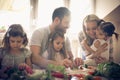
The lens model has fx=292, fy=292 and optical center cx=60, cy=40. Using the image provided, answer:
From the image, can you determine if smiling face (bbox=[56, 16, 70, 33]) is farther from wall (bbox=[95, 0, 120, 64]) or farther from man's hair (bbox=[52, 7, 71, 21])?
wall (bbox=[95, 0, 120, 64])

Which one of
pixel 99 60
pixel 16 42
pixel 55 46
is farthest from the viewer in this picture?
pixel 99 60

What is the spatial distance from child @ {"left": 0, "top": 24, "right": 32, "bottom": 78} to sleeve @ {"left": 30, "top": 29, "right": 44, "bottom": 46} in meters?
0.07

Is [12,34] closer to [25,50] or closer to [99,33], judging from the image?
[25,50]

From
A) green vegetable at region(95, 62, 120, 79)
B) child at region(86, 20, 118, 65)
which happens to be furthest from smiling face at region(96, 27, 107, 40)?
green vegetable at region(95, 62, 120, 79)

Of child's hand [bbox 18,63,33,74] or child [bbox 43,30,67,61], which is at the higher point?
child [bbox 43,30,67,61]

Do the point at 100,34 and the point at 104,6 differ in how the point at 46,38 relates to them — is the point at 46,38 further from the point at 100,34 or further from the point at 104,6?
the point at 104,6

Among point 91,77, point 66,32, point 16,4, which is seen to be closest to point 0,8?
point 16,4

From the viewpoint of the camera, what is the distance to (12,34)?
1.97 m

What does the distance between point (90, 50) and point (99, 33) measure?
5.8 inches

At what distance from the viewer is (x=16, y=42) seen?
1.97 m

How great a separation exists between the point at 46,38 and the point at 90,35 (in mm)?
353

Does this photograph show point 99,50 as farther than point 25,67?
Yes

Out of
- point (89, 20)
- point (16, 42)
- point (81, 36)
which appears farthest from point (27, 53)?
point (89, 20)

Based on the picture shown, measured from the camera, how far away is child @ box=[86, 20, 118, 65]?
2.22 metres
